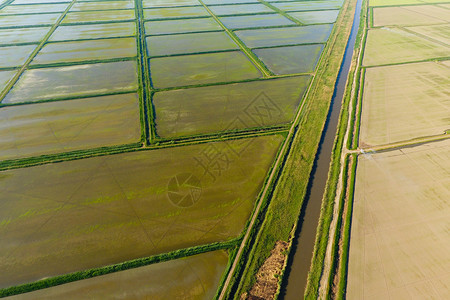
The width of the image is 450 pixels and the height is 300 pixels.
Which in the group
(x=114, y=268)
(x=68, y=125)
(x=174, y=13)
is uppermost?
(x=174, y=13)

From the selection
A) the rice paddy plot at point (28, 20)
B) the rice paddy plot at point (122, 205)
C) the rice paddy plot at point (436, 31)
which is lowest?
the rice paddy plot at point (122, 205)

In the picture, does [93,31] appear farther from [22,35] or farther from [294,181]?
[294,181]

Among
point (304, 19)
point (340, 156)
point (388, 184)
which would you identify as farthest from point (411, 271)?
point (304, 19)

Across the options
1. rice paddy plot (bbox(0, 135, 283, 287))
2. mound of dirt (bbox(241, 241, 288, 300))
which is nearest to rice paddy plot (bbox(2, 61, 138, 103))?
rice paddy plot (bbox(0, 135, 283, 287))

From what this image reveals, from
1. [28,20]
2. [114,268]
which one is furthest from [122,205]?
[28,20]

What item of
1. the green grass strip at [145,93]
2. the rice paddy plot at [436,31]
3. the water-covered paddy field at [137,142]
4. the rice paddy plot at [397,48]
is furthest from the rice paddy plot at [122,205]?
the rice paddy plot at [436,31]

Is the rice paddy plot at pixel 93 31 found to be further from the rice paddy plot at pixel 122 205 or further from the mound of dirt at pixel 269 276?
the mound of dirt at pixel 269 276
